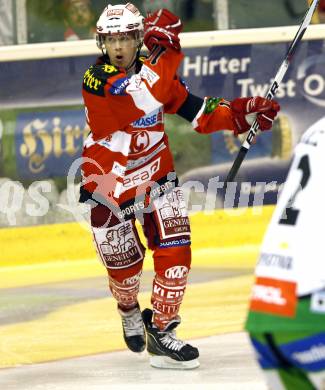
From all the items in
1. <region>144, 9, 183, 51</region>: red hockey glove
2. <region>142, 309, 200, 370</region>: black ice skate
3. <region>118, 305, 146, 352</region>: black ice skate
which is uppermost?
<region>144, 9, 183, 51</region>: red hockey glove

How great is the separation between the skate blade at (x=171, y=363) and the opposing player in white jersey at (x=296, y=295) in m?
3.26

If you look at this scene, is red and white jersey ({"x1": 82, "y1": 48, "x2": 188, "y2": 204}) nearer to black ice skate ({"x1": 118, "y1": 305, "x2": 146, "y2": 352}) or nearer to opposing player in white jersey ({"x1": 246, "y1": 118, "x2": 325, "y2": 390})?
black ice skate ({"x1": 118, "y1": 305, "x2": 146, "y2": 352})

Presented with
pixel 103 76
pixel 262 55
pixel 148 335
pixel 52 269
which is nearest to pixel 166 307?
pixel 148 335

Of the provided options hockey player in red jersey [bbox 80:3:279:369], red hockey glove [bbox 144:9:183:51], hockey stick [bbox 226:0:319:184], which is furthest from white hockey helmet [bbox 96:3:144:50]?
hockey stick [bbox 226:0:319:184]

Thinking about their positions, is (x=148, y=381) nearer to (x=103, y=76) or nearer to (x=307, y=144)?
(x=103, y=76)

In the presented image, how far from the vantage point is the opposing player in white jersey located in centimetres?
301

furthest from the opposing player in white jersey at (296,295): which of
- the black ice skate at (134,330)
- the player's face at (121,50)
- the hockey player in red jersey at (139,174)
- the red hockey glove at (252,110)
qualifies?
the black ice skate at (134,330)

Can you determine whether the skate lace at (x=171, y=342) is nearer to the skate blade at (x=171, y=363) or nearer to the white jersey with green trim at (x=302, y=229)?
the skate blade at (x=171, y=363)

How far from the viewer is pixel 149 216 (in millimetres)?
6395

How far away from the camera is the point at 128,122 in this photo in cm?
625

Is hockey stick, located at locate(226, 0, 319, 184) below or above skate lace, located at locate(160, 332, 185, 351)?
above

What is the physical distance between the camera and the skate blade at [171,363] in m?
6.33

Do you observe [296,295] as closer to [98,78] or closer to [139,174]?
[98,78]

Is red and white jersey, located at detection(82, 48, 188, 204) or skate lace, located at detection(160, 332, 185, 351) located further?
skate lace, located at detection(160, 332, 185, 351)
